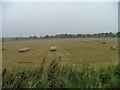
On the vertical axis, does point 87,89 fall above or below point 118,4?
below

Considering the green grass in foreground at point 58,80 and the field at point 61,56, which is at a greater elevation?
the green grass in foreground at point 58,80

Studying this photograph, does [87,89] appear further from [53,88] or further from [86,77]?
[53,88]

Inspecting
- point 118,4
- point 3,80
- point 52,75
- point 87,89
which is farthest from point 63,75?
point 118,4

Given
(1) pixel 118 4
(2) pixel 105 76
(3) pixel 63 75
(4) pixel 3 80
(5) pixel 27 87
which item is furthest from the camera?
(1) pixel 118 4

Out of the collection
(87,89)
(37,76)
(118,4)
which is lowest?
(87,89)

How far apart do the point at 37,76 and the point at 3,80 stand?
53cm

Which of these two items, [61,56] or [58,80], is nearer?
[58,80]

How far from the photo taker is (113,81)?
197 centimetres

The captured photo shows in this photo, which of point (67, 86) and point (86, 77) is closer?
point (67, 86)

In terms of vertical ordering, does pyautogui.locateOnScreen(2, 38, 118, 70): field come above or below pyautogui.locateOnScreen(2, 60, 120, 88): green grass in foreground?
below

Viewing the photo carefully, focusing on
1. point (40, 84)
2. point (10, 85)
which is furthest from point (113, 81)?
point (10, 85)

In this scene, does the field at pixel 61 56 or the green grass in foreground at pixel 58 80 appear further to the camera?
the field at pixel 61 56

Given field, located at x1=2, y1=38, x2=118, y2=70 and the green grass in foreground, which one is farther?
field, located at x1=2, y1=38, x2=118, y2=70

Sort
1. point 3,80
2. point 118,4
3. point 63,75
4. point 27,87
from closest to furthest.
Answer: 1. point 27,87
2. point 3,80
3. point 63,75
4. point 118,4
